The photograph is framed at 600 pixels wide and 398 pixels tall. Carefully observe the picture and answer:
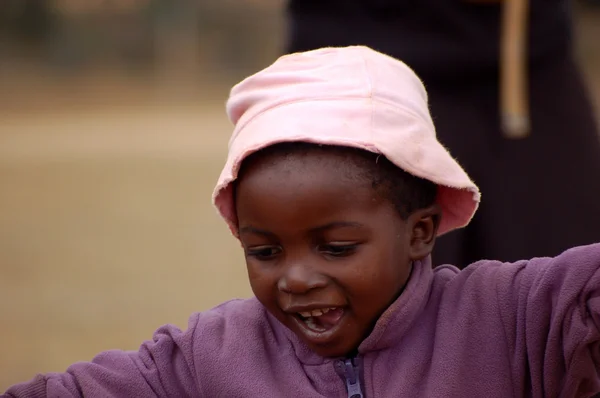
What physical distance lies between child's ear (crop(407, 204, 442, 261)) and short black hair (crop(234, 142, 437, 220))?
0.03m

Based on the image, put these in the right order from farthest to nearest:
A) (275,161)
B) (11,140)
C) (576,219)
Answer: (11,140), (576,219), (275,161)

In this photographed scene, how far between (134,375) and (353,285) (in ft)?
1.79

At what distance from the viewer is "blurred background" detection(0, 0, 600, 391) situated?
636 cm

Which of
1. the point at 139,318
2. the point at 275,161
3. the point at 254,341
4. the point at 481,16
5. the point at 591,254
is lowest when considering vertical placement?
the point at 139,318

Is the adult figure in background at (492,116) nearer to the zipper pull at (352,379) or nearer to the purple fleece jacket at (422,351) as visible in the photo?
the purple fleece jacket at (422,351)

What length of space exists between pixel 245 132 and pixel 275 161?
12 cm

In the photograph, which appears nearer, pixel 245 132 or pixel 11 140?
pixel 245 132

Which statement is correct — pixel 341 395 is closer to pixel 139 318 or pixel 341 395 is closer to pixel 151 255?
pixel 139 318

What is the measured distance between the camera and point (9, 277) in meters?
7.10

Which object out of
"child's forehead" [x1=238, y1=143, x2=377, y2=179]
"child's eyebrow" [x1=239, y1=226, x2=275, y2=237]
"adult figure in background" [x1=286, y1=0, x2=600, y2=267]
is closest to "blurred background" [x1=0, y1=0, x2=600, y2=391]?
"adult figure in background" [x1=286, y1=0, x2=600, y2=267]

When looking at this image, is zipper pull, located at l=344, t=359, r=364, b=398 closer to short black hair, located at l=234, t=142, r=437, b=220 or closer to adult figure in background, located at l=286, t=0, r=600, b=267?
short black hair, located at l=234, t=142, r=437, b=220

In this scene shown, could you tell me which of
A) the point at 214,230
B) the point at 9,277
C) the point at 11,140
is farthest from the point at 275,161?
the point at 11,140

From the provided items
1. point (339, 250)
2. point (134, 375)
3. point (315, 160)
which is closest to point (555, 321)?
point (339, 250)

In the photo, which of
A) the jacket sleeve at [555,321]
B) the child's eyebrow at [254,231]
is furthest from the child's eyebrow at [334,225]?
the jacket sleeve at [555,321]
